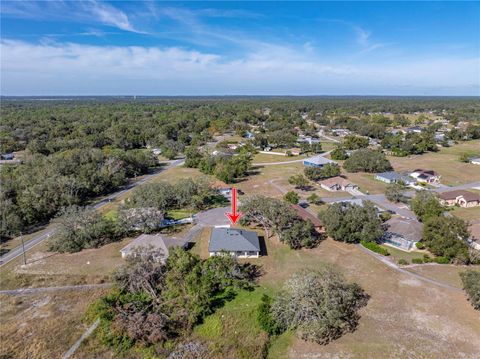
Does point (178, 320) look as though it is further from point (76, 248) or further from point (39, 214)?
point (39, 214)

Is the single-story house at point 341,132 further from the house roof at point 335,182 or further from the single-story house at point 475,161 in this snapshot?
the house roof at point 335,182

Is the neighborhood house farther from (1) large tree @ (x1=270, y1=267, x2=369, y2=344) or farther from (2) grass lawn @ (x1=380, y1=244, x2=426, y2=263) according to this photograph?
(1) large tree @ (x1=270, y1=267, x2=369, y2=344)

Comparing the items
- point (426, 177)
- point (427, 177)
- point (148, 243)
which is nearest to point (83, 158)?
point (148, 243)

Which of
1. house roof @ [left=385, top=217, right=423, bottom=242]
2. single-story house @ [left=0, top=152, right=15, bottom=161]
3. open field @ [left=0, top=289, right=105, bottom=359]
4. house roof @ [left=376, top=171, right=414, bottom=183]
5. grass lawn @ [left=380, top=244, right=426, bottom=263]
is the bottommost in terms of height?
grass lawn @ [left=380, top=244, right=426, bottom=263]

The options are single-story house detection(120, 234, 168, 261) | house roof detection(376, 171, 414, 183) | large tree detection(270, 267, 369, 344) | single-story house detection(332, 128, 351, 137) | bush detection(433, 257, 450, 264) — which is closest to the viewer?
large tree detection(270, 267, 369, 344)

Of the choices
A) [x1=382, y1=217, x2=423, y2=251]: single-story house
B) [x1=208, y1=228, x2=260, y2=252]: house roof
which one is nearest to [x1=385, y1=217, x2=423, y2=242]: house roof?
[x1=382, y1=217, x2=423, y2=251]: single-story house

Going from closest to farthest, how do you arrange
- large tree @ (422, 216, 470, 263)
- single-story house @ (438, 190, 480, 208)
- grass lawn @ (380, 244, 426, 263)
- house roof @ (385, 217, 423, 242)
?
large tree @ (422, 216, 470, 263), grass lawn @ (380, 244, 426, 263), house roof @ (385, 217, 423, 242), single-story house @ (438, 190, 480, 208)
